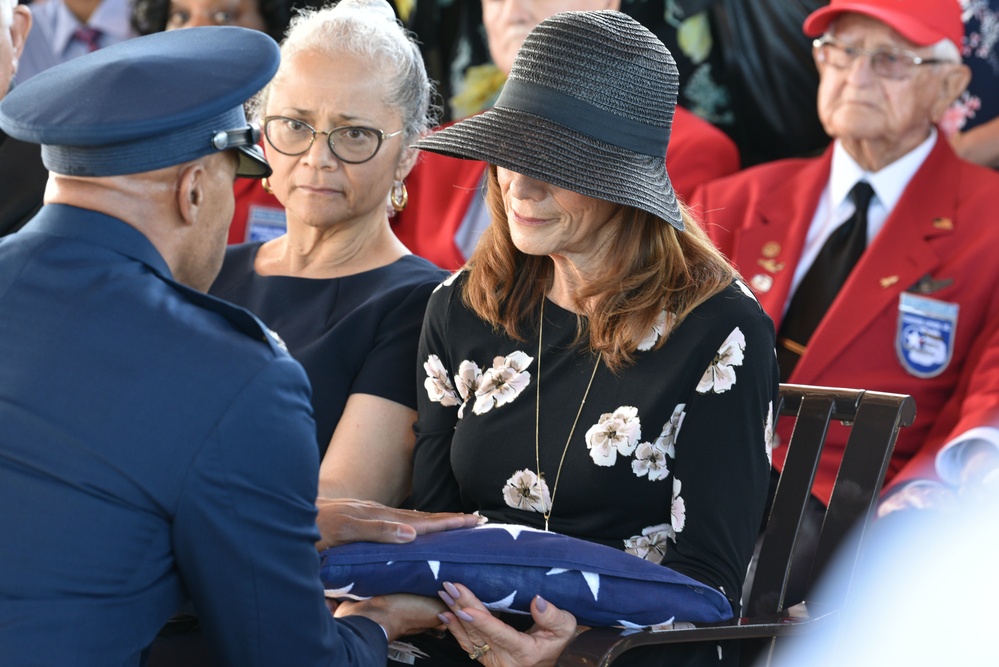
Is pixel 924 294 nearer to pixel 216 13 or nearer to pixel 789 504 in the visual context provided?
pixel 789 504

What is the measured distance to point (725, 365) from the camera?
6.16ft

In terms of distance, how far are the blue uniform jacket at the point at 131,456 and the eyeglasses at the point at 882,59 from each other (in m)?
2.31

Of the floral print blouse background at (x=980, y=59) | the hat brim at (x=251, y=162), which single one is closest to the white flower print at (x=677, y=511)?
the hat brim at (x=251, y=162)

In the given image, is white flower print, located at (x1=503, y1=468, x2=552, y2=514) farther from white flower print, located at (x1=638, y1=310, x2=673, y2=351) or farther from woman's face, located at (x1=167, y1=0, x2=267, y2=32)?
woman's face, located at (x1=167, y1=0, x2=267, y2=32)

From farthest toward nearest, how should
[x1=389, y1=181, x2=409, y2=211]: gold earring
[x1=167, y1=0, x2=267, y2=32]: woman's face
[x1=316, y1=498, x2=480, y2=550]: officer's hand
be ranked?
[x1=167, y1=0, x2=267, y2=32]: woman's face → [x1=389, y1=181, x2=409, y2=211]: gold earring → [x1=316, y1=498, x2=480, y2=550]: officer's hand

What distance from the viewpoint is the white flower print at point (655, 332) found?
1945 mm

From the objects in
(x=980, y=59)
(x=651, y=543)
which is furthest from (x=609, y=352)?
(x=980, y=59)

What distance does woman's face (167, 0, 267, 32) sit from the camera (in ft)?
13.3

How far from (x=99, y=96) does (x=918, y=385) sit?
2.22 m

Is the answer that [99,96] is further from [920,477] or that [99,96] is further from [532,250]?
[920,477]

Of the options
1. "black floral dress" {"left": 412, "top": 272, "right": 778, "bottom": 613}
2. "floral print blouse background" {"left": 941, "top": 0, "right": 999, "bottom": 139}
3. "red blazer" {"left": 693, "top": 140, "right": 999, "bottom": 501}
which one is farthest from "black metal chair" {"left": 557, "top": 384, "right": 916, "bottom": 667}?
"floral print blouse background" {"left": 941, "top": 0, "right": 999, "bottom": 139}

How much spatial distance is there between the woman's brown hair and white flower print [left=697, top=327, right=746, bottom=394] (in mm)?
84

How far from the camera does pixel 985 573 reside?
261 centimetres

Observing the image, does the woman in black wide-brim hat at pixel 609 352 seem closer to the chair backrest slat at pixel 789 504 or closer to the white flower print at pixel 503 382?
the white flower print at pixel 503 382
